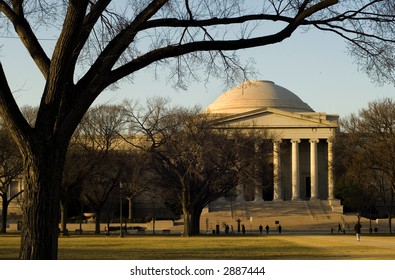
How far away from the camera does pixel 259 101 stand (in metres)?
126

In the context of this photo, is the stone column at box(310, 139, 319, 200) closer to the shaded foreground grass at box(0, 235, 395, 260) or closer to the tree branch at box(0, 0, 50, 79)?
the shaded foreground grass at box(0, 235, 395, 260)

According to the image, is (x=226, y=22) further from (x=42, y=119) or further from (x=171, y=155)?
(x=171, y=155)

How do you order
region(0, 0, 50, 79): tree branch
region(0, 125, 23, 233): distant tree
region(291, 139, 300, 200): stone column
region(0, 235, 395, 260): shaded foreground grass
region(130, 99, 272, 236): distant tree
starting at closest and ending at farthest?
region(0, 0, 50, 79): tree branch < region(0, 235, 395, 260): shaded foreground grass < region(130, 99, 272, 236): distant tree < region(0, 125, 23, 233): distant tree < region(291, 139, 300, 200): stone column

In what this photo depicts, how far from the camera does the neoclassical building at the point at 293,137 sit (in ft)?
364

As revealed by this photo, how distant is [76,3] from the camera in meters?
12.4

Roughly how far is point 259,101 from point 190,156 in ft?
228

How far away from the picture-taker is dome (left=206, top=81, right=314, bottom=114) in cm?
12475

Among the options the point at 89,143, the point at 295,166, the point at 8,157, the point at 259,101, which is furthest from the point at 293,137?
the point at 8,157

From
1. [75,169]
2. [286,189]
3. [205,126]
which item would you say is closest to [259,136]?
[205,126]

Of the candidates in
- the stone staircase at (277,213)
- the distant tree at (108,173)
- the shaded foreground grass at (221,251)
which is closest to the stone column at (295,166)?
the stone staircase at (277,213)

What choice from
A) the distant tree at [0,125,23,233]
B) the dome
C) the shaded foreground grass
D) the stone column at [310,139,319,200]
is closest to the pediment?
the stone column at [310,139,319,200]

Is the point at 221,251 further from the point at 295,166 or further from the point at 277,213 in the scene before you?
the point at 295,166

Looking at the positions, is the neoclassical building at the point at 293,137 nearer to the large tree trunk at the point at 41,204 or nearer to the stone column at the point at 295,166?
the stone column at the point at 295,166

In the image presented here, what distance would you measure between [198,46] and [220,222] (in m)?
78.4
